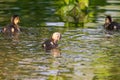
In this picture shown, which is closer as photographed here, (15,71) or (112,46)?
(15,71)

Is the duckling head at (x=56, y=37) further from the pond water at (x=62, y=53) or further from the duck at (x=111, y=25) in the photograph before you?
the duck at (x=111, y=25)

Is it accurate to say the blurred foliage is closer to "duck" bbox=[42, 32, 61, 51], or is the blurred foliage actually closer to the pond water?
the pond water

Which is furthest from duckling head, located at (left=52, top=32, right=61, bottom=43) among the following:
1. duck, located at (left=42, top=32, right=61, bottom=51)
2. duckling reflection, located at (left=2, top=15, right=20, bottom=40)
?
duckling reflection, located at (left=2, top=15, right=20, bottom=40)

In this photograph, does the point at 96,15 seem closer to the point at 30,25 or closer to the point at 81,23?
the point at 81,23

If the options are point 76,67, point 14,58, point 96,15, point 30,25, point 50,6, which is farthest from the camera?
point 50,6

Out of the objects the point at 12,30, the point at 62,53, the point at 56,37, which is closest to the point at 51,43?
the point at 56,37

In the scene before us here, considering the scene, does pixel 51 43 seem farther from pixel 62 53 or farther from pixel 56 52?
pixel 62 53

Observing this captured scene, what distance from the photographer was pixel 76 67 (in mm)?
11992

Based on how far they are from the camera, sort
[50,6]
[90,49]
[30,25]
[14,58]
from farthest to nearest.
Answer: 1. [50,6]
2. [30,25]
3. [90,49]
4. [14,58]

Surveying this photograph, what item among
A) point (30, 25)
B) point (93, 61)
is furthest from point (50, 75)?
point (30, 25)

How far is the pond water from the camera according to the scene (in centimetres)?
1142

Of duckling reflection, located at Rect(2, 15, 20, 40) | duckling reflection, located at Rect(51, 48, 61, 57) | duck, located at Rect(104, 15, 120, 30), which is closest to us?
duckling reflection, located at Rect(51, 48, 61, 57)

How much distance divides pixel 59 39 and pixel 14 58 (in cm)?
219

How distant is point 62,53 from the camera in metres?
13.5
